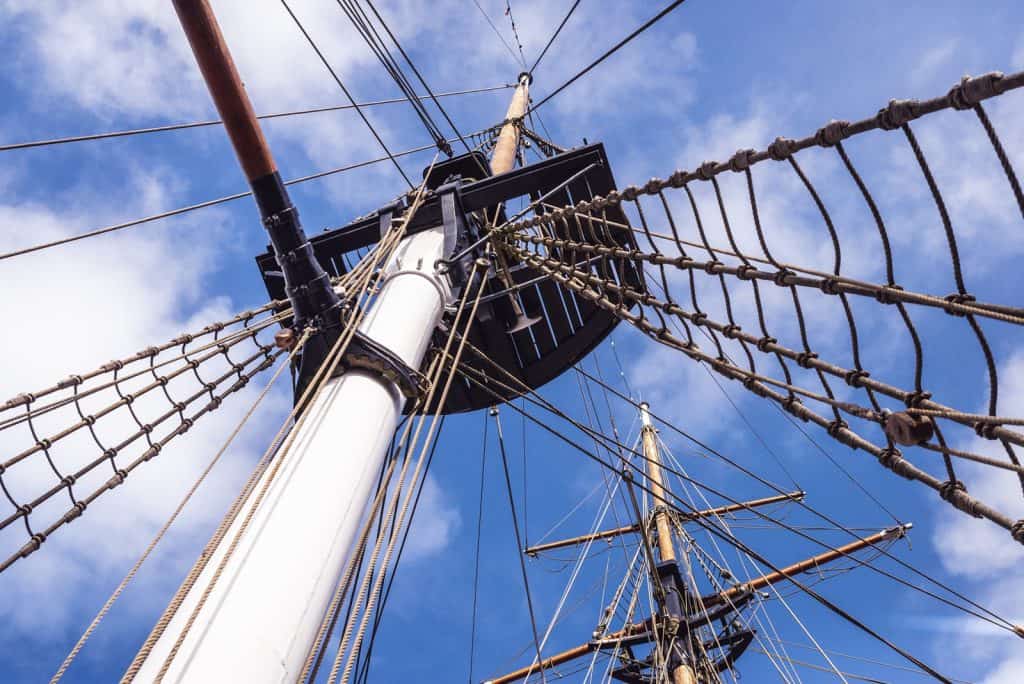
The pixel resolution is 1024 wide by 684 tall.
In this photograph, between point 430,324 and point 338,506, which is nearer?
point 338,506

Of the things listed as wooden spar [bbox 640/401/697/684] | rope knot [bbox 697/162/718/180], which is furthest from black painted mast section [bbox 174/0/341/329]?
wooden spar [bbox 640/401/697/684]

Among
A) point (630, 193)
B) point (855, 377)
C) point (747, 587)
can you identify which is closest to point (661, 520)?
point (747, 587)

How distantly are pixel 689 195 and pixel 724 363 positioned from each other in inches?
38.9

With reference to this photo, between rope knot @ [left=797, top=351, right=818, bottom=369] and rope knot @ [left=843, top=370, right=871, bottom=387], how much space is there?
23 cm

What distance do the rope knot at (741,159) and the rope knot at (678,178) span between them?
1.46ft

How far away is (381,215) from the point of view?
5277 millimetres

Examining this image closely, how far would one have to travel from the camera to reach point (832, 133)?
2.80 meters

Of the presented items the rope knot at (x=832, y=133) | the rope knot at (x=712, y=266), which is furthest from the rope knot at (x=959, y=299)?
the rope knot at (x=712, y=266)

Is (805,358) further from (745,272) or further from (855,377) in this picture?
(745,272)

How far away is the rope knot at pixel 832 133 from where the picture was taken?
2754mm

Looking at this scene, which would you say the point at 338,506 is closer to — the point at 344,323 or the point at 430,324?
the point at 344,323

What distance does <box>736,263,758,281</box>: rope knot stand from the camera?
11.6 ft

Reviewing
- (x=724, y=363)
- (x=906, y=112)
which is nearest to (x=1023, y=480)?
(x=906, y=112)

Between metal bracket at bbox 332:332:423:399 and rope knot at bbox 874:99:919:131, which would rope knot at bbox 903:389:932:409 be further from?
metal bracket at bbox 332:332:423:399
